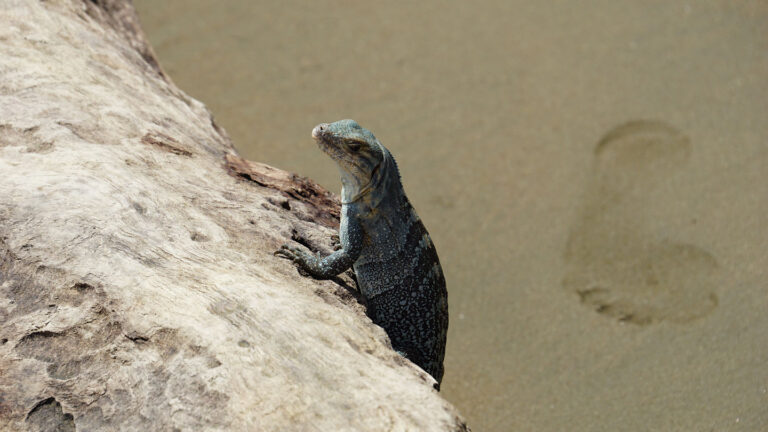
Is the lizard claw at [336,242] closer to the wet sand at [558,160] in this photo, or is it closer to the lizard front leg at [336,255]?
the lizard front leg at [336,255]

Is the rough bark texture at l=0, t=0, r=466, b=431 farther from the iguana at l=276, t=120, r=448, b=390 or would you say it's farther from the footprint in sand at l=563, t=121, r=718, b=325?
the footprint in sand at l=563, t=121, r=718, b=325

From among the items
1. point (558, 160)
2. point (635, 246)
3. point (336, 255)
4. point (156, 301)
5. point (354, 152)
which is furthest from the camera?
point (558, 160)

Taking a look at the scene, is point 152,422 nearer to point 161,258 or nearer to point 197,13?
point 161,258

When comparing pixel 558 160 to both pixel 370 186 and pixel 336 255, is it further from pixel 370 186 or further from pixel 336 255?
pixel 336 255

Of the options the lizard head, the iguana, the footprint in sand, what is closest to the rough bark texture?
the iguana

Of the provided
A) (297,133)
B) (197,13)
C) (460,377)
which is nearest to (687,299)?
(460,377)

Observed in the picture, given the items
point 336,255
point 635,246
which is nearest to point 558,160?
point 635,246
